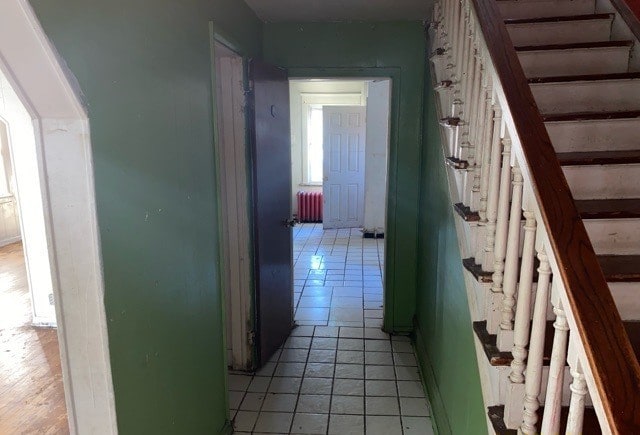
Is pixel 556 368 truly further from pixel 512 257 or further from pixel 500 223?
pixel 500 223

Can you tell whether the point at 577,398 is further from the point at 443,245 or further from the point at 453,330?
the point at 443,245

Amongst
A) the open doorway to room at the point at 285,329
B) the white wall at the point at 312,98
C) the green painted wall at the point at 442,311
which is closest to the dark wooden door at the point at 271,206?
the open doorway to room at the point at 285,329

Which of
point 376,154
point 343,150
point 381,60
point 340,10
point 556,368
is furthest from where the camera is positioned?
point 343,150

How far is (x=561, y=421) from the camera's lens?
1189mm

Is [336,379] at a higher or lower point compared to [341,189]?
lower

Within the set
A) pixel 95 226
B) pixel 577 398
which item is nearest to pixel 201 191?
pixel 95 226

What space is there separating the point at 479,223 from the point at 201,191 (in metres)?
1.20

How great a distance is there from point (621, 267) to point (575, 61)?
1289mm

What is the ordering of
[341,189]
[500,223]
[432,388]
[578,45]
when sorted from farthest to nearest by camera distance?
[341,189] < [432,388] < [578,45] < [500,223]

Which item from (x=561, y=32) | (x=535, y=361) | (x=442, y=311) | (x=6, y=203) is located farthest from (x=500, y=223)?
(x=6, y=203)

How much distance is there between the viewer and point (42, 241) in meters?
3.78

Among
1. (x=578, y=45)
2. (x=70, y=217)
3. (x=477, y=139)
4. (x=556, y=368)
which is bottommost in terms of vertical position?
(x=556, y=368)

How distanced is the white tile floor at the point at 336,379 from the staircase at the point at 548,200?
134 cm

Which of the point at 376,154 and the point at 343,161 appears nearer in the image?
the point at 376,154
